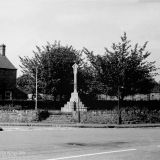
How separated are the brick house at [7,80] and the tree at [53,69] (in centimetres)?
938

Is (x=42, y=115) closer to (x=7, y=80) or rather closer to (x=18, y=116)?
(x=18, y=116)

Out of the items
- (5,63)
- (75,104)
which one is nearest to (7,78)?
(5,63)

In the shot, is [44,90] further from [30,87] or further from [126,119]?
[126,119]

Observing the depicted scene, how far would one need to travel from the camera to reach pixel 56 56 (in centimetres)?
4912

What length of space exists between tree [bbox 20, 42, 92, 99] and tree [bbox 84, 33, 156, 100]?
8775 mm

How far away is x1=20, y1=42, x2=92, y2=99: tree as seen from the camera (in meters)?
47.0

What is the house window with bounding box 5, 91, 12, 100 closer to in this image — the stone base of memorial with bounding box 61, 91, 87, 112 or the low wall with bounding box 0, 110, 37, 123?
the low wall with bounding box 0, 110, 37, 123

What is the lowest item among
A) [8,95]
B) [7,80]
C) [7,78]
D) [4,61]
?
[8,95]

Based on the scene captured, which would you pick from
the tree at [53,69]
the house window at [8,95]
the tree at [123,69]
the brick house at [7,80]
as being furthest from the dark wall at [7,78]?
the tree at [123,69]

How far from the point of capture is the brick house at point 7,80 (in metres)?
57.7

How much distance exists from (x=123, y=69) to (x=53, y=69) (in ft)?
43.5

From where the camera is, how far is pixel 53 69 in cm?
4797

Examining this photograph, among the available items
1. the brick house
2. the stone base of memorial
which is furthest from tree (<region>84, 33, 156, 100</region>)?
the brick house

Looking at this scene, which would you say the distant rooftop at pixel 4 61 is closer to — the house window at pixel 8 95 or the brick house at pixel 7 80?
the brick house at pixel 7 80
